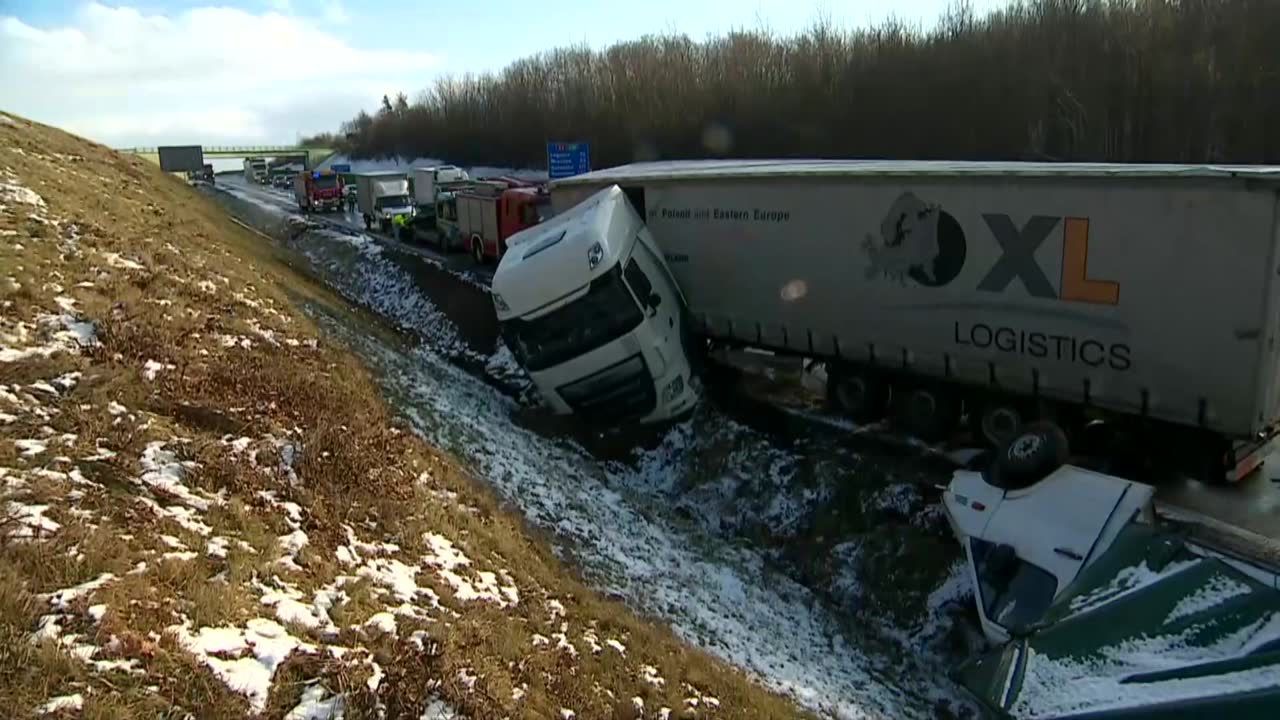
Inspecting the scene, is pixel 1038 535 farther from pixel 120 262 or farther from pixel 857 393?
pixel 120 262

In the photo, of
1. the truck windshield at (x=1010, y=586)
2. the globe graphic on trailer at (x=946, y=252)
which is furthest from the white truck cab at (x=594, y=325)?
the truck windshield at (x=1010, y=586)

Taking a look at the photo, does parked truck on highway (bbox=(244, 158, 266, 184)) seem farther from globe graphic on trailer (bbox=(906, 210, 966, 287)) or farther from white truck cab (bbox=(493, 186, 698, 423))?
globe graphic on trailer (bbox=(906, 210, 966, 287))

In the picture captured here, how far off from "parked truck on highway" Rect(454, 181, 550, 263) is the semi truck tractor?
42.9 ft

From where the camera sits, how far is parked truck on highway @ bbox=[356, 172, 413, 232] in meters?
41.8

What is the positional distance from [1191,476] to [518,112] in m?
Answer: 70.0

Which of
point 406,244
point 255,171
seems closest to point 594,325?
point 406,244

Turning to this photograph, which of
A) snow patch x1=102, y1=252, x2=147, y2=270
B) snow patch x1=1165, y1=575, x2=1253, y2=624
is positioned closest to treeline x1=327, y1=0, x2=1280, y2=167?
snow patch x1=1165, y1=575, x2=1253, y2=624

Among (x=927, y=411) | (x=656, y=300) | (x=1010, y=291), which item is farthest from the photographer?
(x=656, y=300)

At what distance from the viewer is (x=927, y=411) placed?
12.8 m

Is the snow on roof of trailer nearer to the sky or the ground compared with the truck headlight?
nearer to the sky

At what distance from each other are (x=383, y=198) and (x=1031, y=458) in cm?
3875

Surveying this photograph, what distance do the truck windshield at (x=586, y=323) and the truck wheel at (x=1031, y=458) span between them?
6.38 meters

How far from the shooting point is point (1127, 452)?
440 inches

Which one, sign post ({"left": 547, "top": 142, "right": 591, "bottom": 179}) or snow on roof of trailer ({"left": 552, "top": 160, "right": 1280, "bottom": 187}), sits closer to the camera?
snow on roof of trailer ({"left": 552, "top": 160, "right": 1280, "bottom": 187})
